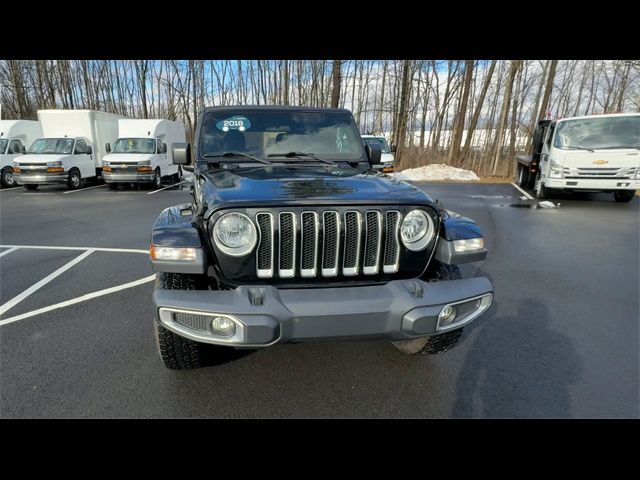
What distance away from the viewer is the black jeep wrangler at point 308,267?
6.63ft

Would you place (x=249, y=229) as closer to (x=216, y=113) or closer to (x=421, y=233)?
(x=421, y=233)

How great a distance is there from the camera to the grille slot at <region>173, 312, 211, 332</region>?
80.3 inches

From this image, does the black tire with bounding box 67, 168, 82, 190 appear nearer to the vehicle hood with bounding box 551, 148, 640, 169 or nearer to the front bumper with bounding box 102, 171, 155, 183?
the front bumper with bounding box 102, 171, 155, 183

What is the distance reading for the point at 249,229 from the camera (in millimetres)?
2201

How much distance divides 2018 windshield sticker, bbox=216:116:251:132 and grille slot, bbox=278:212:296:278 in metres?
1.84

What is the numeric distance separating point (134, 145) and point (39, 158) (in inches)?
124

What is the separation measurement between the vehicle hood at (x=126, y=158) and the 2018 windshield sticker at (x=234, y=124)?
37.8 ft

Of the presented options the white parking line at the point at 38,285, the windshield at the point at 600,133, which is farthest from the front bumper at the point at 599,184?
the white parking line at the point at 38,285

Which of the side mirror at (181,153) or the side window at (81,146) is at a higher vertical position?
the side mirror at (181,153)

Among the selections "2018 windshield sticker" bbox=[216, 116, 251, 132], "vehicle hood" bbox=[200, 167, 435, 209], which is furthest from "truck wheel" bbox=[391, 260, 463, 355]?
"2018 windshield sticker" bbox=[216, 116, 251, 132]

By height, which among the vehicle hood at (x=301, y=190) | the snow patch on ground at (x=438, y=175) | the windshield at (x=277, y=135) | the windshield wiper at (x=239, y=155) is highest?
the windshield at (x=277, y=135)

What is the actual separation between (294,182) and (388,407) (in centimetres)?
166

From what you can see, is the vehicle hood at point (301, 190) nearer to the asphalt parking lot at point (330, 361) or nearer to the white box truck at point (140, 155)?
the asphalt parking lot at point (330, 361)

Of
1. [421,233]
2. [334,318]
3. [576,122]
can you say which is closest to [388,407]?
[334,318]
